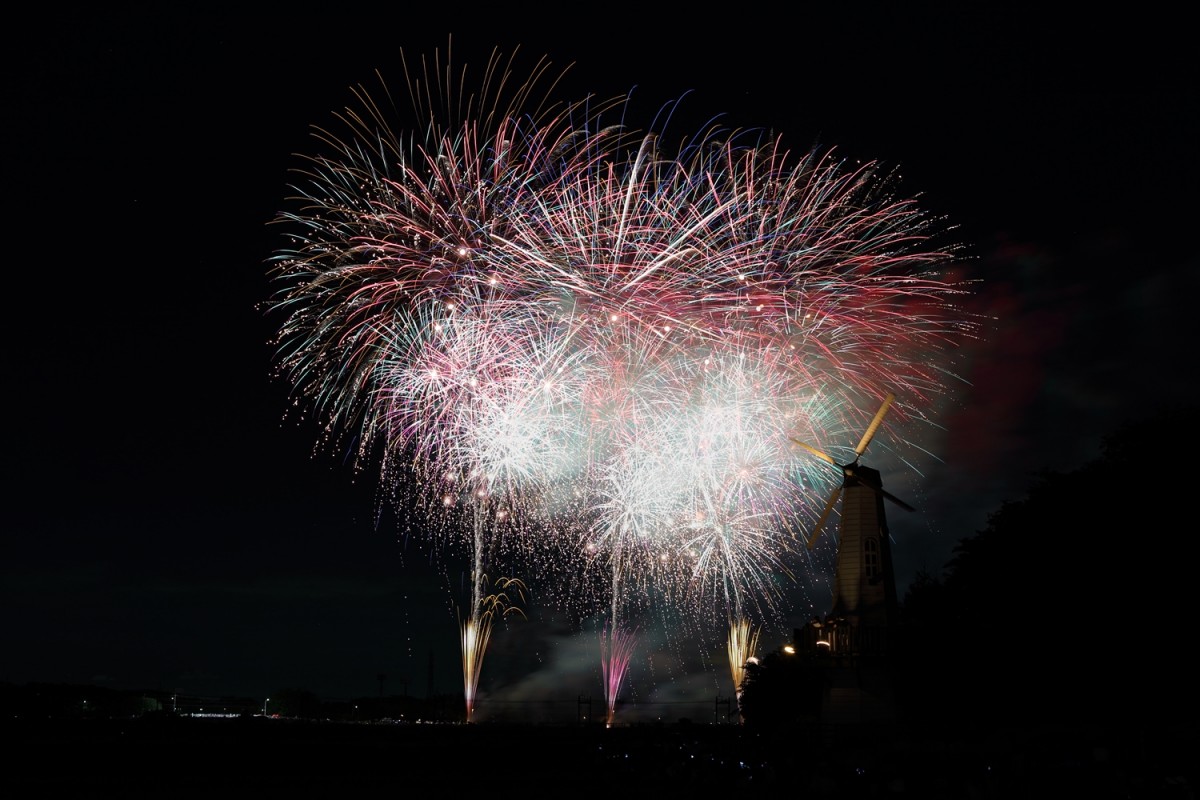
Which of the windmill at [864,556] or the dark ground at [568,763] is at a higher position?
the windmill at [864,556]

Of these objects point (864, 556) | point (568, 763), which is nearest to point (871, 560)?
point (864, 556)

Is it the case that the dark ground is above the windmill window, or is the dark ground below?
below

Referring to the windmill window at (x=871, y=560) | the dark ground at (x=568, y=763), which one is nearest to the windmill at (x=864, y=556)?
the windmill window at (x=871, y=560)

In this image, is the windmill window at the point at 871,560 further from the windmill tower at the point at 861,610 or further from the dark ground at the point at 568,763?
the dark ground at the point at 568,763

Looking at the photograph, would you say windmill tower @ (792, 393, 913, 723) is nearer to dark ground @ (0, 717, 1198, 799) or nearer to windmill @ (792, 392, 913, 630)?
windmill @ (792, 392, 913, 630)

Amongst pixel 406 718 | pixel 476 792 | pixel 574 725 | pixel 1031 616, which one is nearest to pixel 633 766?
pixel 476 792

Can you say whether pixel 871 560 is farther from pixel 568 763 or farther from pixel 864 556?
pixel 568 763

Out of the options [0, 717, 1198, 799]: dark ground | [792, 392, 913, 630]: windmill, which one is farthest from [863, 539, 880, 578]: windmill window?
[0, 717, 1198, 799]: dark ground
